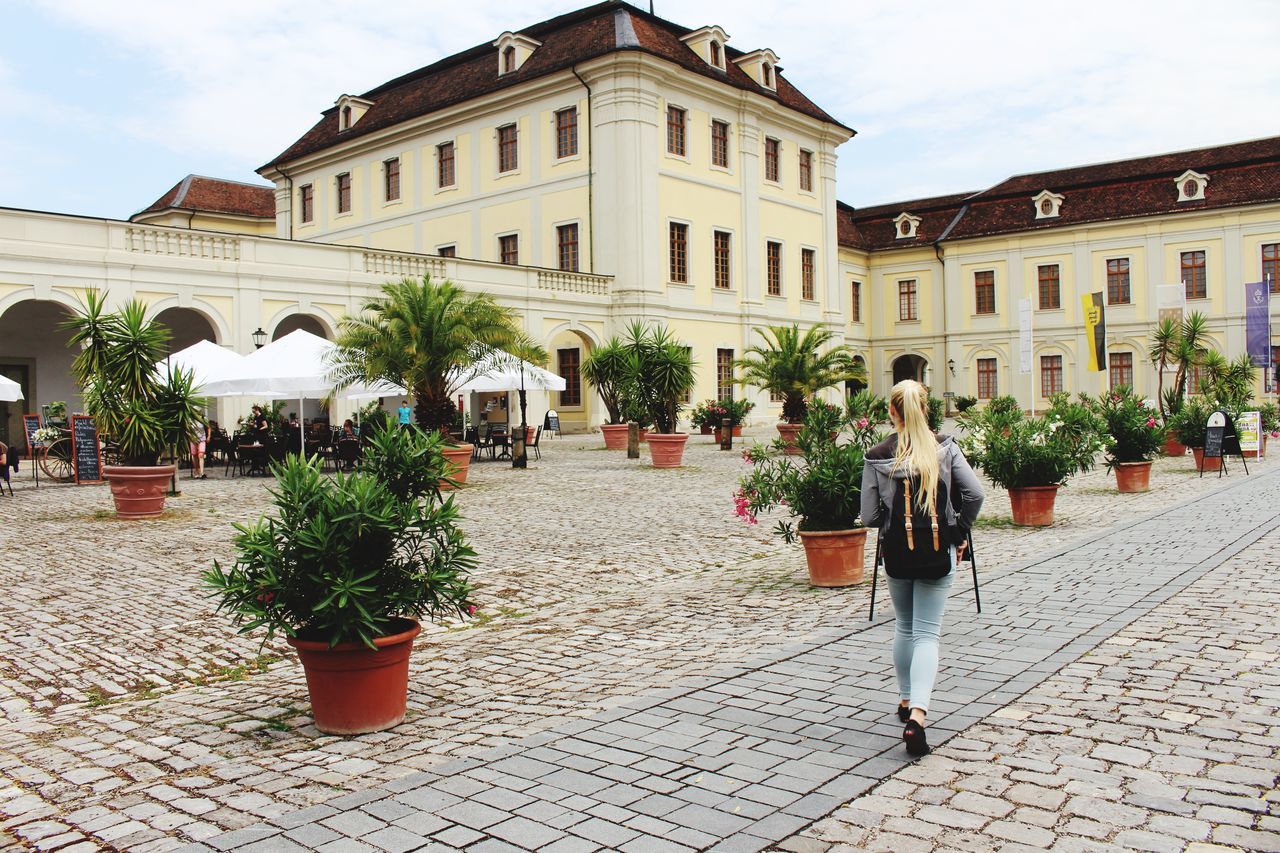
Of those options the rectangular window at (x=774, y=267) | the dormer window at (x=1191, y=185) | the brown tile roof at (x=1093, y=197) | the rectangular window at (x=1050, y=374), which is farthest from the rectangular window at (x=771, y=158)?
the dormer window at (x=1191, y=185)

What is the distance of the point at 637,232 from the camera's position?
3512 centimetres

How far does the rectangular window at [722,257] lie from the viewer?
38.6 m

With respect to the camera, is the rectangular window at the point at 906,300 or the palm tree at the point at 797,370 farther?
the rectangular window at the point at 906,300

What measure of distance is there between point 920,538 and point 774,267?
37892 millimetres

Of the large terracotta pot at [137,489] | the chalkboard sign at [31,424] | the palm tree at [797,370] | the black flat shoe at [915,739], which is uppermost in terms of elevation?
the palm tree at [797,370]

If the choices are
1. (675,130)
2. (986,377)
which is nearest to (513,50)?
→ (675,130)

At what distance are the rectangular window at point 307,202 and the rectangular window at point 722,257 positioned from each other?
63.4 ft

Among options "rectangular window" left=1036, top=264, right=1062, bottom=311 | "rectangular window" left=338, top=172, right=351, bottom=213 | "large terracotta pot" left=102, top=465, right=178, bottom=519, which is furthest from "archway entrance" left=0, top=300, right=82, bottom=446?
"rectangular window" left=1036, top=264, right=1062, bottom=311

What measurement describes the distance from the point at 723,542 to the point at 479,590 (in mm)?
3521

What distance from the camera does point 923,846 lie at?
134 inches

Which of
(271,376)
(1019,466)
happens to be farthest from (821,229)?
(1019,466)

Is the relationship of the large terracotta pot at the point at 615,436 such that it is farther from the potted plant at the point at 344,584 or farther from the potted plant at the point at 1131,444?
the potted plant at the point at 344,584

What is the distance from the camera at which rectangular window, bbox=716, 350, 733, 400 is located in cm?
3884

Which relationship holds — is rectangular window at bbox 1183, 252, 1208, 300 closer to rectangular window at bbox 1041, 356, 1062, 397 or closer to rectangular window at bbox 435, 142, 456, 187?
rectangular window at bbox 1041, 356, 1062, 397
